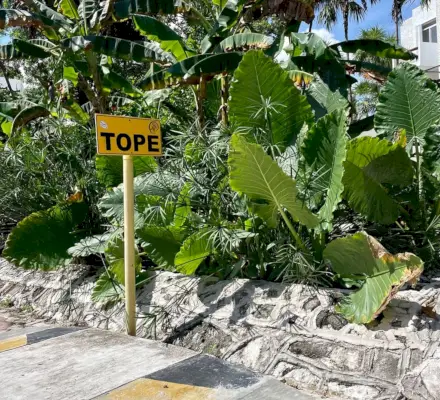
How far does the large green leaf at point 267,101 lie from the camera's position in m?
5.07

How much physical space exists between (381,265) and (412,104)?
235 centimetres

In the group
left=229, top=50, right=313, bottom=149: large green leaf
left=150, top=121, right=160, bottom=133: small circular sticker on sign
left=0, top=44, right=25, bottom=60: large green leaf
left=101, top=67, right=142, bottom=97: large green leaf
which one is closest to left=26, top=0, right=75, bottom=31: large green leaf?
left=0, top=44, right=25, bottom=60: large green leaf

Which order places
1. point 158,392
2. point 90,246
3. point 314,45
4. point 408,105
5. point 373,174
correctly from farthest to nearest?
point 314,45 → point 90,246 → point 408,105 → point 373,174 → point 158,392

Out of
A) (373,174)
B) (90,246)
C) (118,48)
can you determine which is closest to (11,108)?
(118,48)

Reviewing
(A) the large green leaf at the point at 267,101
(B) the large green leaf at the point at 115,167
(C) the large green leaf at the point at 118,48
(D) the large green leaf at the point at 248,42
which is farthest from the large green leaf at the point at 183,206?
(C) the large green leaf at the point at 118,48

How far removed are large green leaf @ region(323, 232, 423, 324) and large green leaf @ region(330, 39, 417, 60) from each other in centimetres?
499

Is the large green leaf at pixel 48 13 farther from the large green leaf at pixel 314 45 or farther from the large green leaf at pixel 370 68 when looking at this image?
the large green leaf at pixel 370 68

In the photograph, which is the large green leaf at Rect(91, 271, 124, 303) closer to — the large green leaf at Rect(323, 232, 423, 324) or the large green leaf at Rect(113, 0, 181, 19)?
the large green leaf at Rect(323, 232, 423, 324)

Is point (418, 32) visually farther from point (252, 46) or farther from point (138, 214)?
point (138, 214)

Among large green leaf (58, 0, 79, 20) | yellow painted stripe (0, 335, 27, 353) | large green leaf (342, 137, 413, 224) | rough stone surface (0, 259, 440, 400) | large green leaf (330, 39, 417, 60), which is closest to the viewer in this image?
rough stone surface (0, 259, 440, 400)

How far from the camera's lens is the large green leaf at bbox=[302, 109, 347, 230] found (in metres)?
4.47

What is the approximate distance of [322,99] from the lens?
20.7 feet

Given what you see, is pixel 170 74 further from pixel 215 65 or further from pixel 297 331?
pixel 297 331

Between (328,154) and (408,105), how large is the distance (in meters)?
1.47
